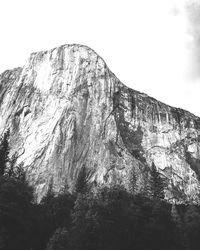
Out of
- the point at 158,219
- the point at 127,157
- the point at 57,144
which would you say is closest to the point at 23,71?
the point at 57,144

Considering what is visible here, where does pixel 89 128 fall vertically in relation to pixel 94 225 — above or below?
above

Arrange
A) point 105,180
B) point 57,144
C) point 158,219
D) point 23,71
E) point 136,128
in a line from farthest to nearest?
point 23,71 < point 136,128 < point 57,144 < point 105,180 < point 158,219

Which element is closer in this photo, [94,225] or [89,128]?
[94,225]

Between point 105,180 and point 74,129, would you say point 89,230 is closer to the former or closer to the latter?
point 105,180

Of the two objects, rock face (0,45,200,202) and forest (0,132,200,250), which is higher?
rock face (0,45,200,202)

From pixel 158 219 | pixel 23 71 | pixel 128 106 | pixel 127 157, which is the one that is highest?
pixel 23 71
